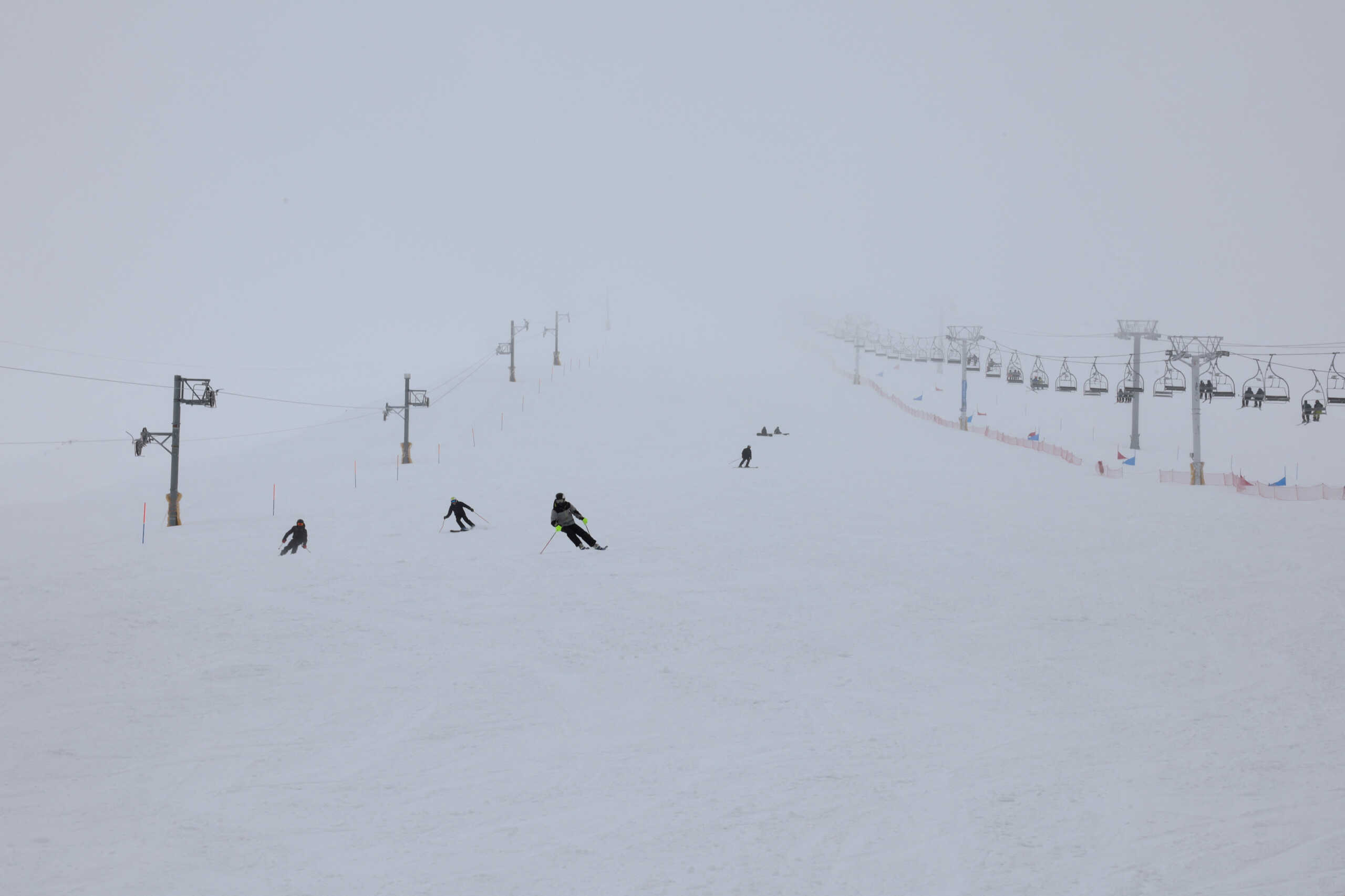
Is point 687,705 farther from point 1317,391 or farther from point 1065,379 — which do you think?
point 1317,391

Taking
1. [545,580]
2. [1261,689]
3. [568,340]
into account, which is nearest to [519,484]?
[545,580]

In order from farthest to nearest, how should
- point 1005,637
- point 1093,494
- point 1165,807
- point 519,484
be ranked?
point 519,484
point 1093,494
point 1005,637
point 1165,807

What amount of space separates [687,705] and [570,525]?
990 centimetres

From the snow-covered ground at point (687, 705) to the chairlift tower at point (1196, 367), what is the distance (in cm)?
834

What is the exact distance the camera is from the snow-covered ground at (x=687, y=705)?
7590 millimetres

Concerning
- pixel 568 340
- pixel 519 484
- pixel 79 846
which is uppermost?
pixel 568 340

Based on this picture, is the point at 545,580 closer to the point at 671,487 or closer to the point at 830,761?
the point at 830,761

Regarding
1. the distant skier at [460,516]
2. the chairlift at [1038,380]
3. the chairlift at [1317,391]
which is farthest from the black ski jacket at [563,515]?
the chairlift at [1038,380]

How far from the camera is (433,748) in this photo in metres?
9.81

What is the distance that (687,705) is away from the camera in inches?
439

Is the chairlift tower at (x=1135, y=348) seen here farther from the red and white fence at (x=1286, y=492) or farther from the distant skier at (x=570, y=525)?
the distant skier at (x=570, y=525)

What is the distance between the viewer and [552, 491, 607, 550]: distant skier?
20500 mm

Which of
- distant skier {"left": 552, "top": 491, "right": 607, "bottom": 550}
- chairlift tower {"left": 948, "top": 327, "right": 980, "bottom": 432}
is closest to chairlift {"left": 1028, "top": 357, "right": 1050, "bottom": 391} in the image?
chairlift tower {"left": 948, "top": 327, "right": 980, "bottom": 432}

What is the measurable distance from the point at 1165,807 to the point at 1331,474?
1897 inches
